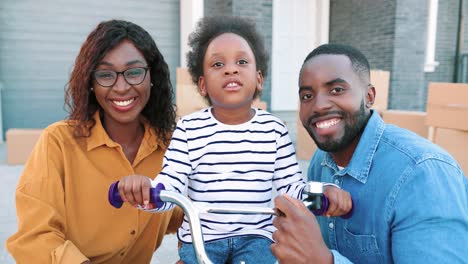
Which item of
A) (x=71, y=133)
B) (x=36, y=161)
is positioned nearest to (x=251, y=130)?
(x=71, y=133)

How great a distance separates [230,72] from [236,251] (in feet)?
2.72

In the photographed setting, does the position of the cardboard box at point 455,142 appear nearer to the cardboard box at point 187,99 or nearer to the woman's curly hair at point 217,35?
the cardboard box at point 187,99

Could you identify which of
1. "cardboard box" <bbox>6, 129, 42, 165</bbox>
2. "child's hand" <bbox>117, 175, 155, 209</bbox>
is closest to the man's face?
"child's hand" <bbox>117, 175, 155, 209</bbox>

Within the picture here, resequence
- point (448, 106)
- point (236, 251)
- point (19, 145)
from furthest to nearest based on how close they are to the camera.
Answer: point (19, 145) → point (448, 106) → point (236, 251)

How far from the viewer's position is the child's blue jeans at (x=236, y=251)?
5.84 feet

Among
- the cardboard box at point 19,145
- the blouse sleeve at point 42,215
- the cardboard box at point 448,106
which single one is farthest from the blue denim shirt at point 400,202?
the cardboard box at point 19,145

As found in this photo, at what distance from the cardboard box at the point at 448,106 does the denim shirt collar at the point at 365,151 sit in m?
3.11

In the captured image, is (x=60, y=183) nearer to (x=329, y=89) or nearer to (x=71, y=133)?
(x=71, y=133)

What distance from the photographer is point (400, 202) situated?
128 cm

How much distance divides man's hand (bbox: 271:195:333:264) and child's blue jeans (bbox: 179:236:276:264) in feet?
1.80

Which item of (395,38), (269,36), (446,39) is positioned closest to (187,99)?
(269,36)

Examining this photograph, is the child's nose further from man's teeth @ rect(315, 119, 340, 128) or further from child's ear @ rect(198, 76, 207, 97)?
man's teeth @ rect(315, 119, 340, 128)

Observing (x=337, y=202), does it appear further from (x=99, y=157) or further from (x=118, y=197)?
(x=99, y=157)

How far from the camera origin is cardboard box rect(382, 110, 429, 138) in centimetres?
505
